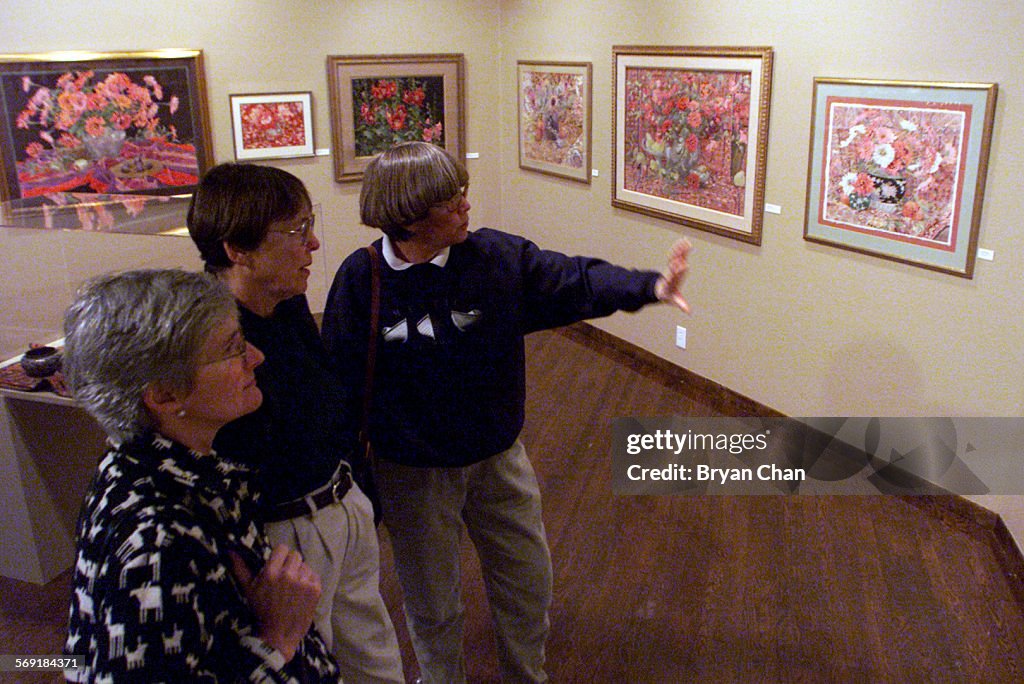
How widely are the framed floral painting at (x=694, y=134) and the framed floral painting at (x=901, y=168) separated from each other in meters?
0.43

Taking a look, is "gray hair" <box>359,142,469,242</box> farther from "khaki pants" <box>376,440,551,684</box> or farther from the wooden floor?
the wooden floor

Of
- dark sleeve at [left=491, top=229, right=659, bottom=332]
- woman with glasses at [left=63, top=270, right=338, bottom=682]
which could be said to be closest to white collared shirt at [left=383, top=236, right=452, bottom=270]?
dark sleeve at [left=491, top=229, right=659, bottom=332]

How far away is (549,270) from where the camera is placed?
2.37 metres

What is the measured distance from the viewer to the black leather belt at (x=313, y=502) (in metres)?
1.75

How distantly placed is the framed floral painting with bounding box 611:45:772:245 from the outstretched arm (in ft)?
8.41

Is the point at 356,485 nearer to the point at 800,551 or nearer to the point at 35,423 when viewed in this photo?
the point at 35,423

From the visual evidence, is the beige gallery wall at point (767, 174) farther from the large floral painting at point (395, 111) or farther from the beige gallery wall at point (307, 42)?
the large floral painting at point (395, 111)

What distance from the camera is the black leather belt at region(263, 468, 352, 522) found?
1.75 m

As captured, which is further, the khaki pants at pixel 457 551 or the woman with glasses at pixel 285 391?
the khaki pants at pixel 457 551

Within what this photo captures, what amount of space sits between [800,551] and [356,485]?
7.70 ft

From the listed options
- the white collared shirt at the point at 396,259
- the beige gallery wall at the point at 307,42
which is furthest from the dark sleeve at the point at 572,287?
the beige gallery wall at the point at 307,42

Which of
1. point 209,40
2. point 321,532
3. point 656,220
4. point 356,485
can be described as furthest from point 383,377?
point 209,40

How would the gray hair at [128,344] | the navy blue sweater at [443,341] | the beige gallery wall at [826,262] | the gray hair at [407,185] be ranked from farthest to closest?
the beige gallery wall at [826,262]
the navy blue sweater at [443,341]
the gray hair at [407,185]
the gray hair at [128,344]

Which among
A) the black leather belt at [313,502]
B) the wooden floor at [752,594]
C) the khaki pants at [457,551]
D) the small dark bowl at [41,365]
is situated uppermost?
the black leather belt at [313,502]
